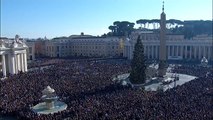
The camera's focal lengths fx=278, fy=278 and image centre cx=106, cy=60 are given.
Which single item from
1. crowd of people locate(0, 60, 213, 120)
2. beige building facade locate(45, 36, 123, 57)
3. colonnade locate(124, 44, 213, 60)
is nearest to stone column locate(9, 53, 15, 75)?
crowd of people locate(0, 60, 213, 120)

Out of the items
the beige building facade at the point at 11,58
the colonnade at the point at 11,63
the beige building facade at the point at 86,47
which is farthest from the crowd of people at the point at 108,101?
the beige building facade at the point at 86,47

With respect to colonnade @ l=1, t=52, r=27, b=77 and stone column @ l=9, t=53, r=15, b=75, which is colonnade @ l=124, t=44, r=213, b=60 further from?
stone column @ l=9, t=53, r=15, b=75

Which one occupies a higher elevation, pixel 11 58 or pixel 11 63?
pixel 11 58

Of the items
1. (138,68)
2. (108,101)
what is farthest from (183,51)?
(108,101)

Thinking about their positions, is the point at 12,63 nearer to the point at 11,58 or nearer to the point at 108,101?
the point at 11,58

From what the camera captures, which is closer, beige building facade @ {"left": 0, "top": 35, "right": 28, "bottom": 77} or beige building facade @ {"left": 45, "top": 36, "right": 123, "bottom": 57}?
beige building facade @ {"left": 0, "top": 35, "right": 28, "bottom": 77}

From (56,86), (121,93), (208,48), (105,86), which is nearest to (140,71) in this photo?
(105,86)

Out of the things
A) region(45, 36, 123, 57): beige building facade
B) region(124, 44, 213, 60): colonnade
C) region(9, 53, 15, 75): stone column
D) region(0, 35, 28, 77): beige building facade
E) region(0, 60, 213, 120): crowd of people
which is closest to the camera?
region(0, 60, 213, 120): crowd of people

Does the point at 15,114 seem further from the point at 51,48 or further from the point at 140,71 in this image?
the point at 51,48

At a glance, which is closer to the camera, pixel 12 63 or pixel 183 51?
pixel 12 63

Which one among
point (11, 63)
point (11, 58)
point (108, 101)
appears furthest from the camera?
point (11, 58)

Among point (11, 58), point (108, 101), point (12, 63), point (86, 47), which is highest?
point (86, 47)
